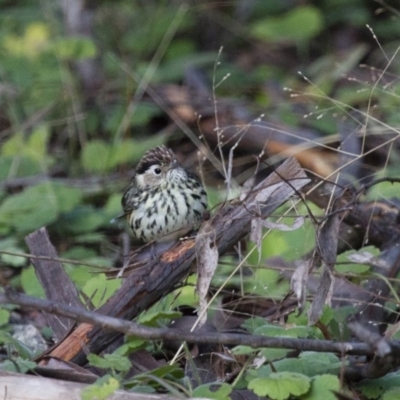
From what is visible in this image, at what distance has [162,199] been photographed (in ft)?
12.5

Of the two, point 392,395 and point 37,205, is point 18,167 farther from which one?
point 392,395

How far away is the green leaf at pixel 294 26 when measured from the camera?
7.42 meters

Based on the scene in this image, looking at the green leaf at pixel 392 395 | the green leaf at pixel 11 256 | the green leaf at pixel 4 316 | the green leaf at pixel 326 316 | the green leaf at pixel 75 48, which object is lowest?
the green leaf at pixel 11 256

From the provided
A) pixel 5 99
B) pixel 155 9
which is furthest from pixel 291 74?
pixel 5 99

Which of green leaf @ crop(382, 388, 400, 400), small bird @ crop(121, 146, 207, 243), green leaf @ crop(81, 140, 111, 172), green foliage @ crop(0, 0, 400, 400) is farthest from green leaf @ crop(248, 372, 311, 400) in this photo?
green leaf @ crop(81, 140, 111, 172)

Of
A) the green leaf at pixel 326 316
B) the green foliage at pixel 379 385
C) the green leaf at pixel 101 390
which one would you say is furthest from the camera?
the green leaf at pixel 326 316

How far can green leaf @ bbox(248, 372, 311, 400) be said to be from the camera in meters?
2.50

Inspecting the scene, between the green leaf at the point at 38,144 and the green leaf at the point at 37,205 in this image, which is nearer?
the green leaf at the point at 37,205

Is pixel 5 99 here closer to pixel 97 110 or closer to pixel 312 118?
pixel 97 110

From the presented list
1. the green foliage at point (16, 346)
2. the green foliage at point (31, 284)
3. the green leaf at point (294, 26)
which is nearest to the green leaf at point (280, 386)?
the green foliage at point (16, 346)

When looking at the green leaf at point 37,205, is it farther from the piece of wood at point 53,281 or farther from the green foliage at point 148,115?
the piece of wood at point 53,281

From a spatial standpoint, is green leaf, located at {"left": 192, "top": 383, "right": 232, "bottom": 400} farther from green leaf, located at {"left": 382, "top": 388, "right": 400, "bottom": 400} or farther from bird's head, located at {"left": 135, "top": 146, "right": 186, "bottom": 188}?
bird's head, located at {"left": 135, "top": 146, "right": 186, "bottom": 188}

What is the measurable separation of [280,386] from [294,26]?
5275 mm

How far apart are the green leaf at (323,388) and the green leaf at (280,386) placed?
0.03m
